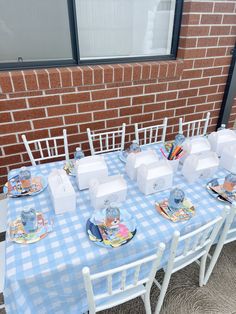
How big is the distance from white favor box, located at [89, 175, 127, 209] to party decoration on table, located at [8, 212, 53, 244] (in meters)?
0.23

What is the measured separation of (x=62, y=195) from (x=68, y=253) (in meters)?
0.26

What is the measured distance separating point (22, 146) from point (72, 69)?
70 centimetres

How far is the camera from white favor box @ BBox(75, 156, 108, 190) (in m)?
1.29

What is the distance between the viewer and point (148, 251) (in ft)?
3.53

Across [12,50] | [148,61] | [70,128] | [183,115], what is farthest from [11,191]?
[183,115]

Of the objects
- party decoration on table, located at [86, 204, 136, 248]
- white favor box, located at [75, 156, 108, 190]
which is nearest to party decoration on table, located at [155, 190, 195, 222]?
party decoration on table, located at [86, 204, 136, 248]

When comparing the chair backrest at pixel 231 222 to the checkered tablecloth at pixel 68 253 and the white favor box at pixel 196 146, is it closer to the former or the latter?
the checkered tablecloth at pixel 68 253

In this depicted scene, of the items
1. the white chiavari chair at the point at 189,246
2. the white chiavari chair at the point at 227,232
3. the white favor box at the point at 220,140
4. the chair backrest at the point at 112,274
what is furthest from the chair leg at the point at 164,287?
the white favor box at the point at 220,140

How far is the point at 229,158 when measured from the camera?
1.49 meters

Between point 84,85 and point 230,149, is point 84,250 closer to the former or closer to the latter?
point 230,149

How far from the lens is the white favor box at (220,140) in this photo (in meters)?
1.64

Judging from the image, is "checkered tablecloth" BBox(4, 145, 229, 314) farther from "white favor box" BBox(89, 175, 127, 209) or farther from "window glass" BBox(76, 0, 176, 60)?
"window glass" BBox(76, 0, 176, 60)

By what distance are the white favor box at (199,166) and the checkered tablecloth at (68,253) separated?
0.51 ft

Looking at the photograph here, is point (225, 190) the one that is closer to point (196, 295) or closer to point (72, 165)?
point (196, 295)
